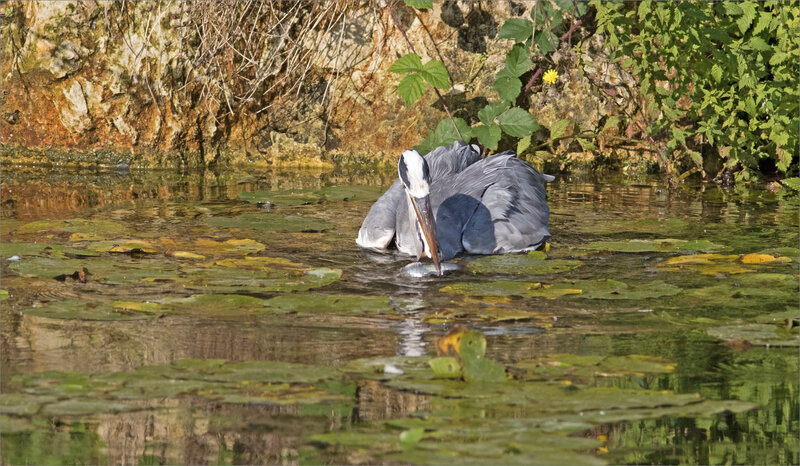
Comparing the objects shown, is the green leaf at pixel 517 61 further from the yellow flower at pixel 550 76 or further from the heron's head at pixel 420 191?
the heron's head at pixel 420 191

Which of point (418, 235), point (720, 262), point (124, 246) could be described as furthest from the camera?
point (418, 235)

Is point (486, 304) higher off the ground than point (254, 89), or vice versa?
point (254, 89)

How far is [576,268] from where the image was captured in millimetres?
6047

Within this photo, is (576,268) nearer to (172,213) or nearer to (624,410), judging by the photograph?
(624,410)

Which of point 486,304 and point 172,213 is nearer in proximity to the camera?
point 486,304

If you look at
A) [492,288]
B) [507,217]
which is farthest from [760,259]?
[492,288]

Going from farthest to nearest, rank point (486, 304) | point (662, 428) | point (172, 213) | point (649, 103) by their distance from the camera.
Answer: point (649, 103) < point (172, 213) < point (486, 304) < point (662, 428)

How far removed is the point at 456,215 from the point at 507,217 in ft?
1.02

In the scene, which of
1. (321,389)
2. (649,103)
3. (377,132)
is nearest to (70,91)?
(377,132)

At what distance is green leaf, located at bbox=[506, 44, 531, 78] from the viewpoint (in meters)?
8.48

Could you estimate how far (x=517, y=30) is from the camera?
8.45 meters

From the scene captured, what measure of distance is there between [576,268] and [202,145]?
4990 mm

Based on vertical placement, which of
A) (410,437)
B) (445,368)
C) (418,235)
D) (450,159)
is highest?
(450,159)

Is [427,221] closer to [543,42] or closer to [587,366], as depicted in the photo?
[587,366]
